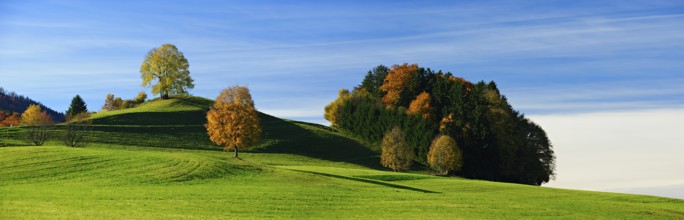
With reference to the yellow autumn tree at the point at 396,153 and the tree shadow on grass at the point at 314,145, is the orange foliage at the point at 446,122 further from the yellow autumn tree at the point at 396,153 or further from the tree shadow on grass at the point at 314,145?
the tree shadow on grass at the point at 314,145

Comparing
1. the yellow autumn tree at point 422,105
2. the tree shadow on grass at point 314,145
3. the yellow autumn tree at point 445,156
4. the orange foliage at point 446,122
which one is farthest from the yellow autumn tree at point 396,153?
the yellow autumn tree at point 422,105

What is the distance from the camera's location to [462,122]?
4134 inches

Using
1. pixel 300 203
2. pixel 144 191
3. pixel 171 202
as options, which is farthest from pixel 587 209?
pixel 144 191

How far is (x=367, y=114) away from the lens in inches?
5212

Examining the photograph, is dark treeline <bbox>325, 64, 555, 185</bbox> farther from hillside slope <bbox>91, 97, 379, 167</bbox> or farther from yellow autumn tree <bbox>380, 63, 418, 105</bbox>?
hillside slope <bbox>91, 97, 379, 167</bbox>

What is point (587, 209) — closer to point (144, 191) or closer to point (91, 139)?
point (144, 191)

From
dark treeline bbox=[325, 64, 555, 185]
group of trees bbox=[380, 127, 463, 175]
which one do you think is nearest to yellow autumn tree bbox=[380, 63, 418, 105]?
dark treeline bbox=[325, 64, 555, 185]

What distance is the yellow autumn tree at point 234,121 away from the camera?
97.8 meters

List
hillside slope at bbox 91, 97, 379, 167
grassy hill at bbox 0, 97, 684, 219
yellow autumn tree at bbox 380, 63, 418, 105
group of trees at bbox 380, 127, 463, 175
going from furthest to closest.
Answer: yellow autumn tree at bbox 380, 63, 418, 105, hillside slope at bbox 91, 97, 379, 167, group of trees at bbox 380, 127, 463, 175, grassy hill at bbox 0, 97, 684, 219

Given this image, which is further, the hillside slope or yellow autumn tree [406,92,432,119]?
yellow autumn tree [406,92,432,119]

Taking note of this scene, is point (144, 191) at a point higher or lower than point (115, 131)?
lower

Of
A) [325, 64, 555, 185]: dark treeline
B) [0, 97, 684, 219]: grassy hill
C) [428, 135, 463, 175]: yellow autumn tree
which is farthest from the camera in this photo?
[325, 64, 555, 185]: dark treeline

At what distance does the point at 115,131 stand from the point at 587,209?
9177 cm

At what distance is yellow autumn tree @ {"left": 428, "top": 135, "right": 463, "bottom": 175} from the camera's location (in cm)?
9700
